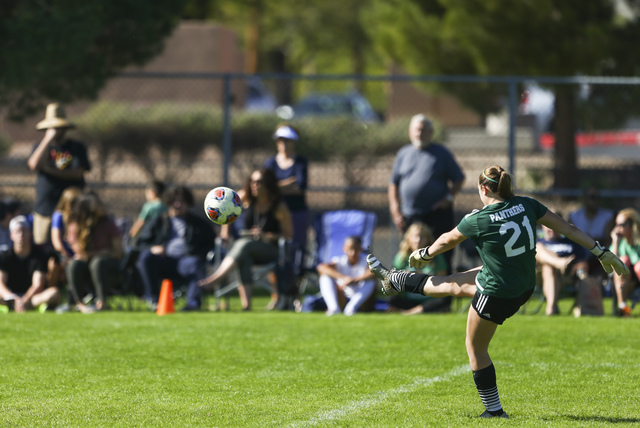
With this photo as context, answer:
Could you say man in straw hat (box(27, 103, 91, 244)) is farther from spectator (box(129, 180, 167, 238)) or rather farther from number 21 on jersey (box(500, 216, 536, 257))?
number 21 on jersey (box(500, 216, 536, 257))

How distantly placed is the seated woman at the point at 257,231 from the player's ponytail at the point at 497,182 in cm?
544

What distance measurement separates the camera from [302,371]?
7.57 metres

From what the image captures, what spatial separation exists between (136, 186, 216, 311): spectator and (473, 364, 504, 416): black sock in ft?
18.9

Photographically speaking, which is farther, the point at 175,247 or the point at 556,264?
the point at 175,247

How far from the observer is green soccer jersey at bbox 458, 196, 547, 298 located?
5895 millimetres

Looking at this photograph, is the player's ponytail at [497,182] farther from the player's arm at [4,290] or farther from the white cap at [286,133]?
the player's arm at [4,290]

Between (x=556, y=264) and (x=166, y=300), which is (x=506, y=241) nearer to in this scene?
(x=556, y=264)

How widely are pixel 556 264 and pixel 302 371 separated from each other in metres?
4.12

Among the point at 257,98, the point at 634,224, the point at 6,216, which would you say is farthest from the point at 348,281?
the point at 257,98

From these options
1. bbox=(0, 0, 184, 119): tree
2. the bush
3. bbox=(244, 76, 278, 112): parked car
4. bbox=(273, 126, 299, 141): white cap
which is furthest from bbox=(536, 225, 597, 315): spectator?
bbox=(244, 76, 278, 112): parked car

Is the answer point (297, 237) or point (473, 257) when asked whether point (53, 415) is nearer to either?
point (297, 237)

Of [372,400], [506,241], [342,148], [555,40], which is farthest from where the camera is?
[342,148]

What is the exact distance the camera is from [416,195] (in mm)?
11242

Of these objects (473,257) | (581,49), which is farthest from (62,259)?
(581,49)
